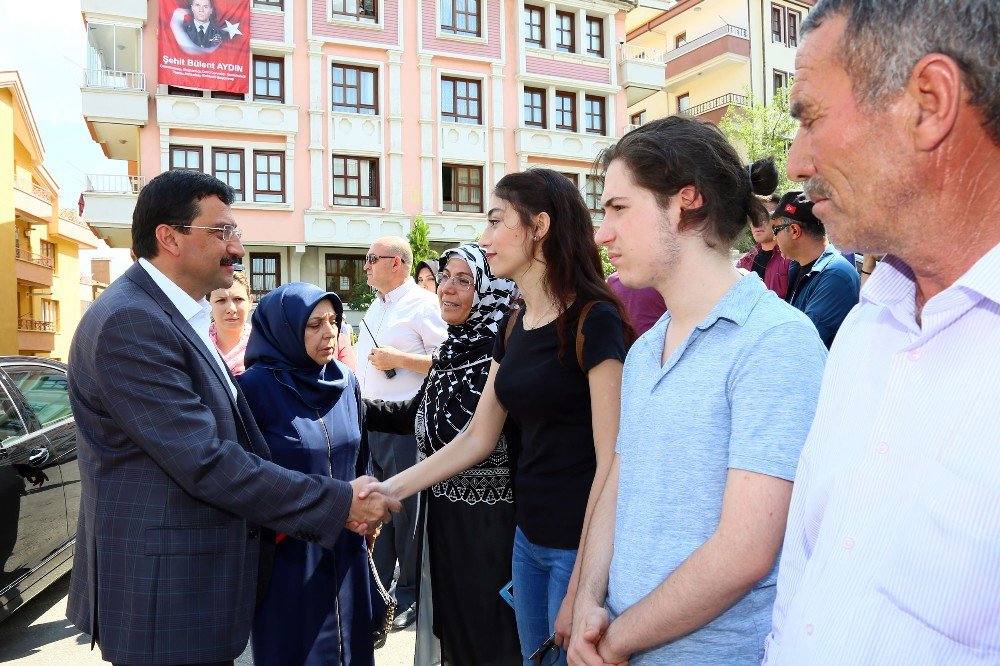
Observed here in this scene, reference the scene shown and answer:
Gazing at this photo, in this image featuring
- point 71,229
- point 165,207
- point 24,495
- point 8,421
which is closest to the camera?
point 165,207

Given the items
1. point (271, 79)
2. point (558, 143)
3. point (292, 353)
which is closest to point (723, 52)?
point (558, 143)

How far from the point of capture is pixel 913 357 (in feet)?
3.70

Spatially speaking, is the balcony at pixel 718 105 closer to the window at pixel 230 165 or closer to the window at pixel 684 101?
the window at pixel 684 101

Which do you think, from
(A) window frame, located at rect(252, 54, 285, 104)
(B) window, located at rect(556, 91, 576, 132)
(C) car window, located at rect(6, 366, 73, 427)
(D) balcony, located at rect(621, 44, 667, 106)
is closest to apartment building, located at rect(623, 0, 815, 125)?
(D) balcony, located at rect(621, 44, 667, 106)

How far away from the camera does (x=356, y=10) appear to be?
84.5 ft

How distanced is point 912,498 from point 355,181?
25.8 m

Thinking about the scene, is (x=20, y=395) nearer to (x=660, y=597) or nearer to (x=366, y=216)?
(x=660, y=597)

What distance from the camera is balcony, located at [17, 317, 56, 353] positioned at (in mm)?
30984

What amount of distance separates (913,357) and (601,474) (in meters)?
1.29

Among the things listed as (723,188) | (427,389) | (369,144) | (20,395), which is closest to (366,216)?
(369,144)

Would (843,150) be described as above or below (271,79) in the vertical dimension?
below

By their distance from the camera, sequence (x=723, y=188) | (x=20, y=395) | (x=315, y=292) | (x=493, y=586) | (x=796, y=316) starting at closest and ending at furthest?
(x=796, y=316)
(x=723, y=188)
(x=493, y=586)
(x=315, y=292)
(x=20, y=395)

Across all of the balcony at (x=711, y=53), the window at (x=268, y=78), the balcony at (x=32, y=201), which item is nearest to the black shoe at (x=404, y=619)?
the window at (x=268, y=78)

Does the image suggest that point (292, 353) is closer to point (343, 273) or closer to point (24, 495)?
point (24, 495)
